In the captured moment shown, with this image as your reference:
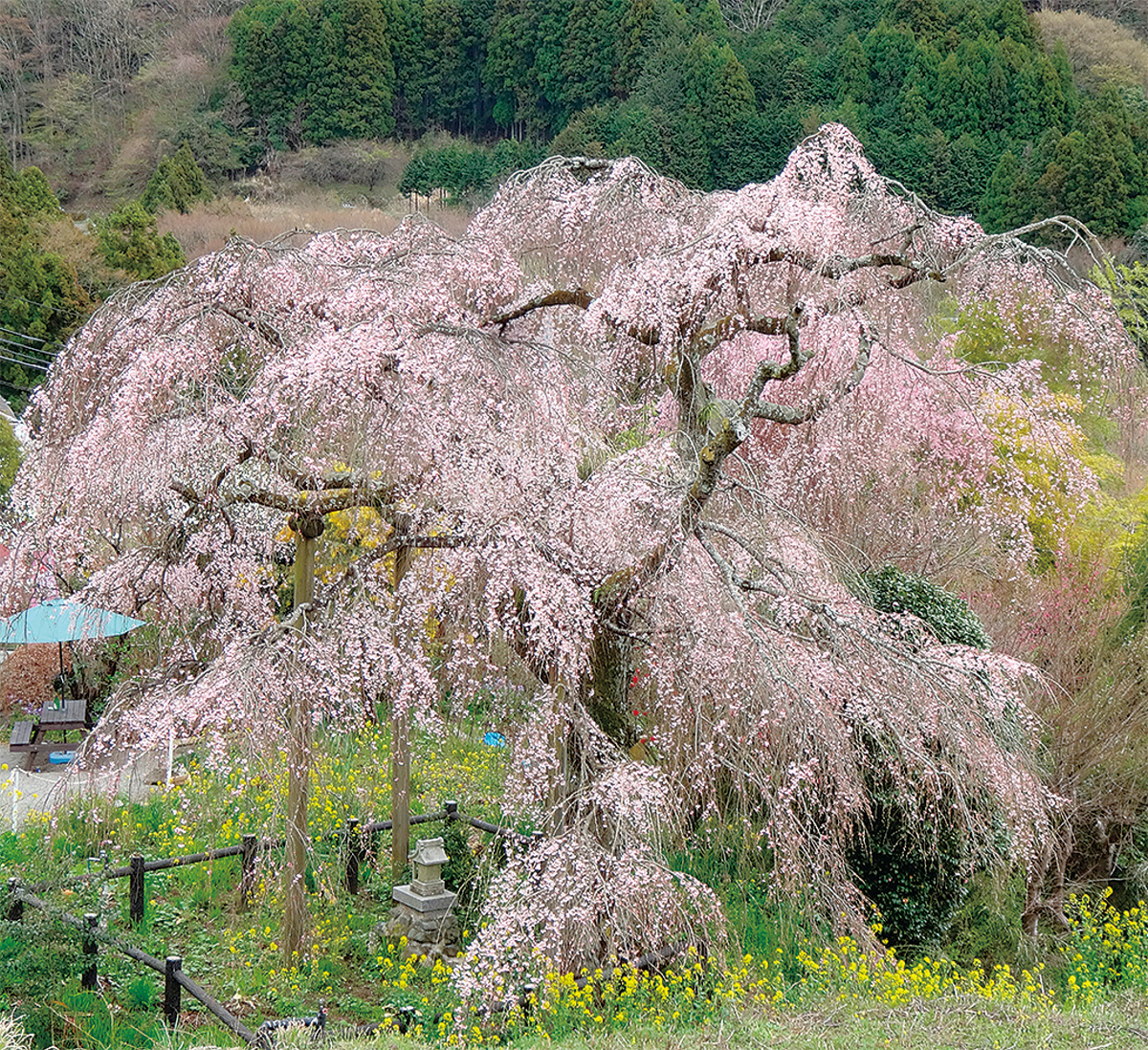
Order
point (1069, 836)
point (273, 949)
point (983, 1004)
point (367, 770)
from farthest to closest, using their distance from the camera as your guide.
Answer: point (367, 770) → point (1069, 836) → point (273, 949) → point (983, 1004)

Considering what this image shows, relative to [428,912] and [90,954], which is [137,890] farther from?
[428,912]

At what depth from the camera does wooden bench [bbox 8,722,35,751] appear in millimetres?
9977

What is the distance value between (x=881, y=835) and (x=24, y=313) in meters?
17.2

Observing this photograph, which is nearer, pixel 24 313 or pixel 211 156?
pixel 24 313

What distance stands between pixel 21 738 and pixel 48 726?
10.0 inches

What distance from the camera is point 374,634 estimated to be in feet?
17.0

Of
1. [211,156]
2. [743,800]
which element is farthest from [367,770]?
[211,156]

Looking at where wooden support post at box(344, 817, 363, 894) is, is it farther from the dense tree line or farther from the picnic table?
the dense tree line

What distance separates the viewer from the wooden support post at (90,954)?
5160mm

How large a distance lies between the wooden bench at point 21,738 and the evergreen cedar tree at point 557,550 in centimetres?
389

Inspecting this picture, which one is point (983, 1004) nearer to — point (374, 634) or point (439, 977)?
point (439, 977)

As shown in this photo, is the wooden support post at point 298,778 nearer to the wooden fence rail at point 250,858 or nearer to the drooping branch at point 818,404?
the wooden fence rail at point 250,858

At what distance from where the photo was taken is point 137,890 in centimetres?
616

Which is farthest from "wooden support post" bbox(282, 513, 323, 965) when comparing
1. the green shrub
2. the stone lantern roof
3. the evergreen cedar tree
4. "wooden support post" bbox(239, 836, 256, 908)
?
the green shrub
